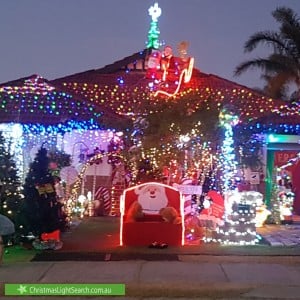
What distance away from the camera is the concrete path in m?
9.41

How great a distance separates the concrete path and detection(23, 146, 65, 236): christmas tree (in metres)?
2.10

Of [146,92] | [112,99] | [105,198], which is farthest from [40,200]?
[112,99]

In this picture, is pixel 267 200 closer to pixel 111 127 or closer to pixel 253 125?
pixel 253 125

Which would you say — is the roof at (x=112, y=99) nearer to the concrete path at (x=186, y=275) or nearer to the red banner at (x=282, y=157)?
the red banner at (x=282, y=157)

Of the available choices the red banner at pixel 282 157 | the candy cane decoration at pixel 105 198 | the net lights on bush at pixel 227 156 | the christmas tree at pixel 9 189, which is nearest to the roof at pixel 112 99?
the net lights on bush at pixel 227 156

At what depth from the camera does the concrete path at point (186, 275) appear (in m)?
9.41

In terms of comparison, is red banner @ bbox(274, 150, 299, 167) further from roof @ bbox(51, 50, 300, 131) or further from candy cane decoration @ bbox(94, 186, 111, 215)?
candy cane decoration @ bbox(94, 186, 111, 215)

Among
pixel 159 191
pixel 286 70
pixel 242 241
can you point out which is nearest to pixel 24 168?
pixel 159 191

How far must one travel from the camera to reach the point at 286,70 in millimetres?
26531

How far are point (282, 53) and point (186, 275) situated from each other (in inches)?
706

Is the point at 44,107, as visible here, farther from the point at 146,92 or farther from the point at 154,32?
the point at 154,32

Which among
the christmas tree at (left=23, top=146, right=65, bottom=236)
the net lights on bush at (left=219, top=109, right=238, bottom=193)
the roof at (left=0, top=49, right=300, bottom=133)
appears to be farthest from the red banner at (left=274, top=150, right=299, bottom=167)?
the christmas tree at (left=23, top=146, right=65, bottom=236)

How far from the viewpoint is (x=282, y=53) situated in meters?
26.7

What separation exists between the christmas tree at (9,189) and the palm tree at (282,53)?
1451 cm
